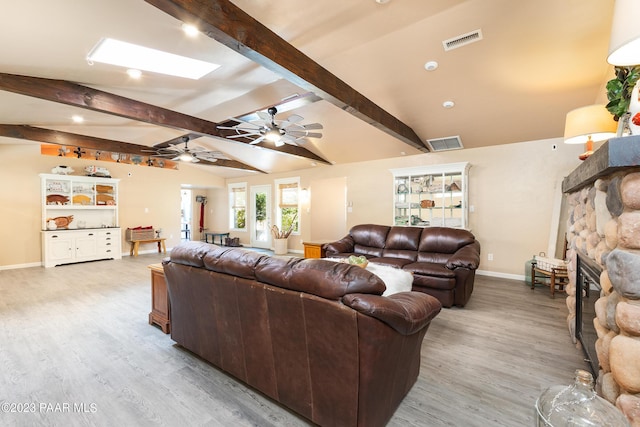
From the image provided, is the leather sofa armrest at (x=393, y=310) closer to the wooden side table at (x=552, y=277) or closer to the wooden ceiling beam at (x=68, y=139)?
the wooden side table at (x=552, y=277)

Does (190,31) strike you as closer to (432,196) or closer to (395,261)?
(395,261)

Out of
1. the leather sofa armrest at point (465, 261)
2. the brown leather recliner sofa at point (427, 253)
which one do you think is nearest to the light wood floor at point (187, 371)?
the brown leather recliner sofa at point (427, 253)

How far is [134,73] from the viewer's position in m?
3.24

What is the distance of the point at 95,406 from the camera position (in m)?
1.87

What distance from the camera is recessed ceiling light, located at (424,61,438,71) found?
11.2ft

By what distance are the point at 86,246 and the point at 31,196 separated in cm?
154

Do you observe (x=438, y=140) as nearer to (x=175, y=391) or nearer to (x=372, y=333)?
(x=372, y=333)

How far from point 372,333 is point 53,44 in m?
3.61

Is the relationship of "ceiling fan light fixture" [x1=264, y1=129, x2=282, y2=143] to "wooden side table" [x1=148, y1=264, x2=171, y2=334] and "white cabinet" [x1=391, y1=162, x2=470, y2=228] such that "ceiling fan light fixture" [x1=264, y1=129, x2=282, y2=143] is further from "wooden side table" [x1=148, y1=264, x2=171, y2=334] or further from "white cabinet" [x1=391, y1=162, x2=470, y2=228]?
"white cabinet" [x1=391, y1=162, x2=470, y2=228]

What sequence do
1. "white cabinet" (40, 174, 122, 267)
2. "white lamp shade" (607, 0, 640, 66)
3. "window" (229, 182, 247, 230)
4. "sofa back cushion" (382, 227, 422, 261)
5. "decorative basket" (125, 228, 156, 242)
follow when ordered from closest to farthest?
1. "white lamp shade" (607, 0, 640, 66)
2. "sofa back cushion" (382, 227, 422, 261)
3. "white cabinet" (40, 174, 122, 267)
4. "decorative basket" (125, 228, 156, 242)
5. "window" (229, 182, 247, 230)

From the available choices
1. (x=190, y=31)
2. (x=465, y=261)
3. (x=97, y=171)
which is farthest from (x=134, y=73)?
(x=97, y=171)

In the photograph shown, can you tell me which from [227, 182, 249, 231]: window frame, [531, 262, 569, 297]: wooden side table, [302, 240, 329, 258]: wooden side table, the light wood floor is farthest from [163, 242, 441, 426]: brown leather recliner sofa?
[227, 182, 249, 231]: window frame

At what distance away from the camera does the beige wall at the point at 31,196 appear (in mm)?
6086

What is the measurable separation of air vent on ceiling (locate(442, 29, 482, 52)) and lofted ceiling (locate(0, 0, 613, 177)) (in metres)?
Result: 0.05
